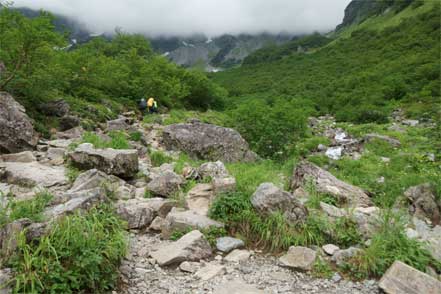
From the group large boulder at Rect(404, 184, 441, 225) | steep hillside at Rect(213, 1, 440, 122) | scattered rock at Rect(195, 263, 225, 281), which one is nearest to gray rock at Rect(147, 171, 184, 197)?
scattered rock at Rect(195, 263, 225, 281)

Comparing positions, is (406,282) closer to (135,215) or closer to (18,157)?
(135,215)

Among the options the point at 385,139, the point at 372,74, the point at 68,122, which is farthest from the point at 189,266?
the point at 372,74

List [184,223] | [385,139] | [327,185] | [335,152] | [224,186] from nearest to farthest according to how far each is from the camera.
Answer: [184,223]
[224,186]
[327,185]
[335,152]
[385,139]

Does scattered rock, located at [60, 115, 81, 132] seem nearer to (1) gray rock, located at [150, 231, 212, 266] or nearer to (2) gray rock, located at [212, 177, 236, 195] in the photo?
(2) gray rock, located at [212, 177, 236, 195]

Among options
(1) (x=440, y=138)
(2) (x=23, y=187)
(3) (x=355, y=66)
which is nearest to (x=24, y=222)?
(2) (x=23, y=187)

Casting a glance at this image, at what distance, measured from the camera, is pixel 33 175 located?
689 cm

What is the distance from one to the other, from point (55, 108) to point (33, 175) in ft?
22.6

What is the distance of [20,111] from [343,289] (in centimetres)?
963

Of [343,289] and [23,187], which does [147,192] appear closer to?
[23,187]

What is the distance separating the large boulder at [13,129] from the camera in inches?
342

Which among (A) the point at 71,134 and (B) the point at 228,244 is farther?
(A) the point at 71,134

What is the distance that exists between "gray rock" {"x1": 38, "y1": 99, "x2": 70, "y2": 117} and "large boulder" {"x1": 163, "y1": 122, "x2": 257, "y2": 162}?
4.24 m

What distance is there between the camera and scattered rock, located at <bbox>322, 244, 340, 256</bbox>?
489cm

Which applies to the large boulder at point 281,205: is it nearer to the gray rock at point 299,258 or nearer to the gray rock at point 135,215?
the gray rock at point 299,258
